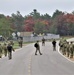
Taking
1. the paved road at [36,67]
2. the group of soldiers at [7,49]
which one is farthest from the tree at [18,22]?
the paved road at [36,67]

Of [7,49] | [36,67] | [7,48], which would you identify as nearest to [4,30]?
[7,49]

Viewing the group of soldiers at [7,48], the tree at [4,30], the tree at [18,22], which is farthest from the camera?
the tree at [18,22]

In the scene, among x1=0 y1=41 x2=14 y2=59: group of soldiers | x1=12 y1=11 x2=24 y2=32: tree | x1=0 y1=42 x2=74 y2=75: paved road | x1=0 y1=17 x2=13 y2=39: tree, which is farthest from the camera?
x1=12 y1=11 x2=24 y2=32: tree

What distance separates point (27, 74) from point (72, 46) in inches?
692

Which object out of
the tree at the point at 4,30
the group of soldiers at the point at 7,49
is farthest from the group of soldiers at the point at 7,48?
the tree at the point at 4,30

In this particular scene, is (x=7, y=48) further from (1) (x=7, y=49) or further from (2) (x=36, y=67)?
(2) (x=36, y=67)

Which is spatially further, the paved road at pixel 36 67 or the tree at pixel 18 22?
the tree at pixel 18 22

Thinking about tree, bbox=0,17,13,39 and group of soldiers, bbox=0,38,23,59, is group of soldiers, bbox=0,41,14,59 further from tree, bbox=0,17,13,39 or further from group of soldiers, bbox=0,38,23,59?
tree, bbox=0,17,13,39

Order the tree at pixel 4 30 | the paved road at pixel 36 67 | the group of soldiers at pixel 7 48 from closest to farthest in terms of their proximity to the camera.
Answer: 1. the paved road at pixel 36 67
2. the group of soldiers at pixel 7 48
3. the tree at pixel 4 30

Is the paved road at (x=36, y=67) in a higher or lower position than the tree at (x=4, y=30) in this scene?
lower

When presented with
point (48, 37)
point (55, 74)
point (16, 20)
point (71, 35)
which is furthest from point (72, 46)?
point (16, 20)

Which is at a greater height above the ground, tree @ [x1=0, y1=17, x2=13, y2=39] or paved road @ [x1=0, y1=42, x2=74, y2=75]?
tree @ [x1=0, y1=17, x2=13, y2=39]

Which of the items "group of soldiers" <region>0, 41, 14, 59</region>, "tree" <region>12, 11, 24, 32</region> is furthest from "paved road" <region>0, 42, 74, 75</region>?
"tree" <region>12, 11, 24, 32</region>

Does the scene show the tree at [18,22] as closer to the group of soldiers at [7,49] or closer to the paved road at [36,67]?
the group of soldiers at [7,49]
